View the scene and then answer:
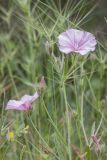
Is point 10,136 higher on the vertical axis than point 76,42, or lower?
lower

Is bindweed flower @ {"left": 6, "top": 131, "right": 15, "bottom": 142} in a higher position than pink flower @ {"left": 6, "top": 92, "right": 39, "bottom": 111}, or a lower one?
lower

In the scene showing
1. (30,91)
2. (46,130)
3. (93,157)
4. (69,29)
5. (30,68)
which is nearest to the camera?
(69,29)

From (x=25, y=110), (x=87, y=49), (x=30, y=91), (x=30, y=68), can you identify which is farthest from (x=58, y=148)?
(x=30, y=91)

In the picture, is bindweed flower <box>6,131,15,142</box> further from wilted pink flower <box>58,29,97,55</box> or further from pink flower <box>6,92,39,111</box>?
wilted pink flower <box>58,29,97,55</box>

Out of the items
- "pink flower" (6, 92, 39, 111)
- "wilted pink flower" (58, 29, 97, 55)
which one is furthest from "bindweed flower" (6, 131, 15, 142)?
"wilted pink flower" (58, 29, 97, 55)

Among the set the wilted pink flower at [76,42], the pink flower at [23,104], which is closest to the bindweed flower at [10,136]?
the pink flower at [23,104]

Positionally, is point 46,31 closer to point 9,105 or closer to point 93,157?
point 9,105

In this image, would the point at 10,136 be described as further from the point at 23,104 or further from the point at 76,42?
the point at 76,42

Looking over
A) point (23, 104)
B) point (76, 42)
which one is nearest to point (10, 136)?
point (23, 104)
